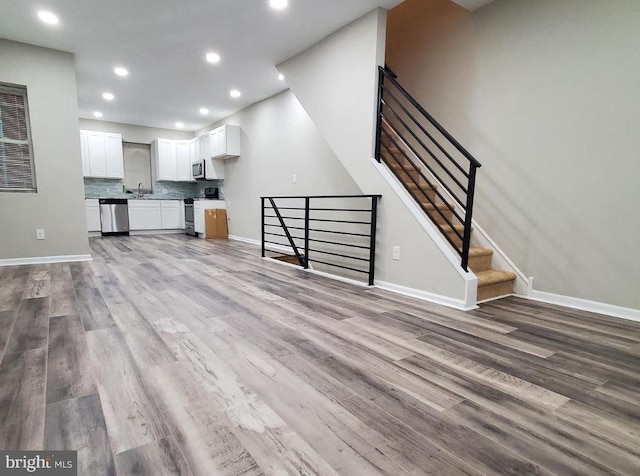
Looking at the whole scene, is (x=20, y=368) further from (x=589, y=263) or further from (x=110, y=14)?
(x=589, y=263)

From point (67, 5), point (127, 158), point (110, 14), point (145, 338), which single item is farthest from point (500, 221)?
point (127, 158)

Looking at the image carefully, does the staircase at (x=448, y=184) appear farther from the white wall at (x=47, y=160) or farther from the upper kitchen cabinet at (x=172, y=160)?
the upper kitchen cabinet at (x=172, y=160)

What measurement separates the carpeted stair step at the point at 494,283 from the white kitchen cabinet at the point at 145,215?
24.8ft

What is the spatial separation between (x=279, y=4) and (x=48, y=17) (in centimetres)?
238

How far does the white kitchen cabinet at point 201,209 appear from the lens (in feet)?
23.7

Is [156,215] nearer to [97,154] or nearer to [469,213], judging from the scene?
[97,154]

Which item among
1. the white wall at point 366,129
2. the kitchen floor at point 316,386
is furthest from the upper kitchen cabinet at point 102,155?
the white wall at point 366,129

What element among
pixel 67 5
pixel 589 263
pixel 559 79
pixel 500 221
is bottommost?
pixel 589 263

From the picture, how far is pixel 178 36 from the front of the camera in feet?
11.9

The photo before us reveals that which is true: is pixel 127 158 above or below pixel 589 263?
above

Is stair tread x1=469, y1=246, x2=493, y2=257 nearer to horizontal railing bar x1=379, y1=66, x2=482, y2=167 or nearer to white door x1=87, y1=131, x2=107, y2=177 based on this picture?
horizontal railing bar x1=379, y1=66, x2=482, y2=167

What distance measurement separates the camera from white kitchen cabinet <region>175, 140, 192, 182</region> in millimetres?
8180

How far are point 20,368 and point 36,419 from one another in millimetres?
556

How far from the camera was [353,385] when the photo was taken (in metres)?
1.49
